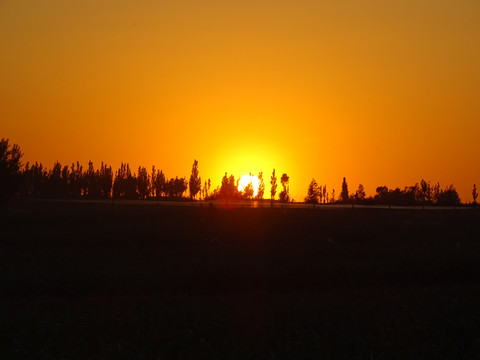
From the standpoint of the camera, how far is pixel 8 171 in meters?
53.5

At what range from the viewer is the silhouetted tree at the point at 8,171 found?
52750 millimetres

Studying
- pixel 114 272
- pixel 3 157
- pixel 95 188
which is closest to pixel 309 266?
pixel 114 272

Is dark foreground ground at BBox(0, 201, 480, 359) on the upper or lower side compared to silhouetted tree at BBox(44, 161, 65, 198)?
lower

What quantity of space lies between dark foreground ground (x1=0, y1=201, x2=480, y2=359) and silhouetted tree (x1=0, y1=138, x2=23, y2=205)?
461 inches

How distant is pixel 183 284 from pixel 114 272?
341cm

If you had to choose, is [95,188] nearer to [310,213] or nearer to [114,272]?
[310,213]

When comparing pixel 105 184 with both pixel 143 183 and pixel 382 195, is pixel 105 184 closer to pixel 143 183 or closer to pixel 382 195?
pixel 143 183

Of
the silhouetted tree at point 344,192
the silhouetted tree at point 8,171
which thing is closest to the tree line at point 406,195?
the silhouetted tree at point 344,192

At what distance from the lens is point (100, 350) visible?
13.6 meters

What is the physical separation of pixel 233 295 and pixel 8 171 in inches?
1597

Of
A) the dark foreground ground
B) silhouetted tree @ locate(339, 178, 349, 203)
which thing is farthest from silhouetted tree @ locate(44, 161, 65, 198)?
the dark foreground ground

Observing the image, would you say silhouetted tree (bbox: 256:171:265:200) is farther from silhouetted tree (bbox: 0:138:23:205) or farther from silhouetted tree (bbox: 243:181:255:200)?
silhouetted tree (bbox: 0:138:23:205)

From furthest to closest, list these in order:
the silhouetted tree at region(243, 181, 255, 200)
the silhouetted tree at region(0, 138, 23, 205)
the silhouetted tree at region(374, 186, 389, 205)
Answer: the silhouetted tree at region(243, 181, 255, 200) → the silhouetted tree at region(374, 186, 389, 205) → the silhouetted tree at region(0, 138, 23, 205)

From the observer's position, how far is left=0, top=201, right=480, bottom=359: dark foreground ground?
1418 centimetres
